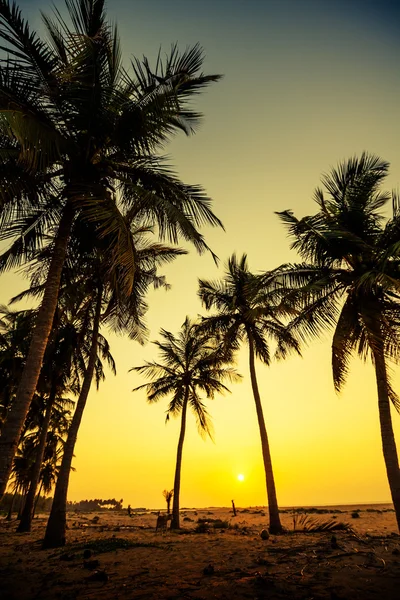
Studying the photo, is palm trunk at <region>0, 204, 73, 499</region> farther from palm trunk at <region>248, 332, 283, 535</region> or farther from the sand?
palm trunk at <region>248, 332, 283, 535</region>

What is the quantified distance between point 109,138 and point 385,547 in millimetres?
10536

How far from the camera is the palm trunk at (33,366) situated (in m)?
4.91

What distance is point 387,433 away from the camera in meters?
8.43

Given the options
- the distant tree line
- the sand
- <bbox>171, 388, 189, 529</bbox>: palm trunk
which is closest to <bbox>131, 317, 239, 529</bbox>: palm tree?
<bbox>171, 388, 189, 529</bbox>: palm trunk

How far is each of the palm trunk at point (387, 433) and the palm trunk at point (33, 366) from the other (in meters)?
8.41

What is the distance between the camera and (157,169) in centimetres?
728

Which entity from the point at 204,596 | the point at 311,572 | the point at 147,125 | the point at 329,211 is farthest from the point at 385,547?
the point at 147,125

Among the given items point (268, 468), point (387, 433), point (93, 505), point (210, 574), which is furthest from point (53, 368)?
point (93, 505)

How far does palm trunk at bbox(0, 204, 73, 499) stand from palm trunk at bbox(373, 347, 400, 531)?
27.6 feet

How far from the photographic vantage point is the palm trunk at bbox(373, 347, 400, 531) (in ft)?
26.2

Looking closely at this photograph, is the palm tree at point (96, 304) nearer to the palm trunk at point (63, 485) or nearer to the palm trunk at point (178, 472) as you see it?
A: the palm trunk at point (63, 485)

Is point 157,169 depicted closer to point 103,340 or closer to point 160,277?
point 160,277

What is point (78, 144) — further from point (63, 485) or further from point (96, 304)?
point (63, 485)

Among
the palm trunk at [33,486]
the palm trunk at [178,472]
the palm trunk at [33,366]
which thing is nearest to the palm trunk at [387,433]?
the palm trunk at [33,366]
